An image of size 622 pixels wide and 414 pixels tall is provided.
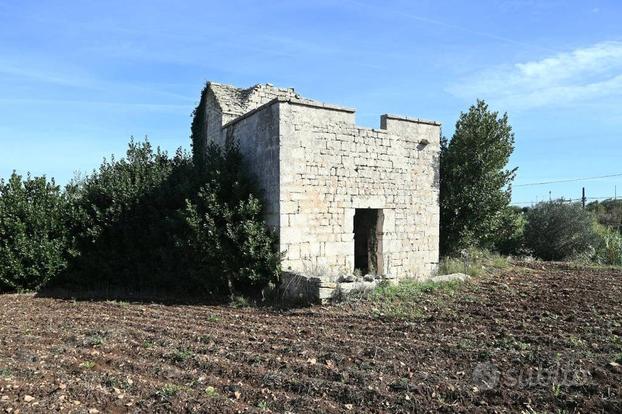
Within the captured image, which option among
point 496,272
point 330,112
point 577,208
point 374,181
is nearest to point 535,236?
point 577,208

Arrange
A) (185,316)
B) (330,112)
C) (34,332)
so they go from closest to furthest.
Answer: (34,332) → (185,316) → (330,112)

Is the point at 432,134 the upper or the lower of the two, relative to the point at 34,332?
upper

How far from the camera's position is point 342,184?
10641 millimetres

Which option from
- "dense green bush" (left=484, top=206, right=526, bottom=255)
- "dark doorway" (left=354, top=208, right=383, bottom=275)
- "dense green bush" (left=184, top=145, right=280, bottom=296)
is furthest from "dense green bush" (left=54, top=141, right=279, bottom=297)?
"dense green bush" (left=484, top=206, right=526, bottom=255)

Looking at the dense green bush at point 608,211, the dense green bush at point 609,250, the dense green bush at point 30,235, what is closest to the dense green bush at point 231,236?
the dense green bush at point 30,235

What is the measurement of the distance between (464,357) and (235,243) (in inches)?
212

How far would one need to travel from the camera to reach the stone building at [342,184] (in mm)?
9914

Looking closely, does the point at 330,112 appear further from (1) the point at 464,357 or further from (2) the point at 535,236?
(2) the point at 535,236

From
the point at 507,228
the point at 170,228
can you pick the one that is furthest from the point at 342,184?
the point at 507,228

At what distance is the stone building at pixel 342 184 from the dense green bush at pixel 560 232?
703cm

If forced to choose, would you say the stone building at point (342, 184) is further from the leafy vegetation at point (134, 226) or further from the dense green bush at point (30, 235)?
the dense green bush at point (30, 235)

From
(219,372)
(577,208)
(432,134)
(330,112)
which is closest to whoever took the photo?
(219,372)

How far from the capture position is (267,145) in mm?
10188

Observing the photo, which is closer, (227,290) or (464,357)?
(464,357)
